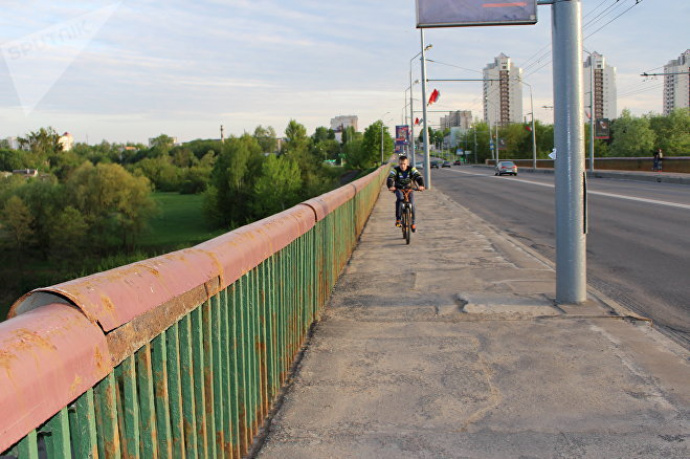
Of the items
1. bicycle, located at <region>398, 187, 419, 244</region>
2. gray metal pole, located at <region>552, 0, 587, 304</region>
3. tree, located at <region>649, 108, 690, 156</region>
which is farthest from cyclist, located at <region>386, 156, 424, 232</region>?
tree, located at <region>649, 108, 690, 156</region>

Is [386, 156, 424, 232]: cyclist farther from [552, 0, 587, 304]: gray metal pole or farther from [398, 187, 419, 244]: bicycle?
[552, 0, 587, 304]: gray metal pole

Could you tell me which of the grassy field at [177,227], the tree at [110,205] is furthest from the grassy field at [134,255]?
the tree at [110,205]

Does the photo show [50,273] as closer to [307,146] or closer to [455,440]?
[307,146]

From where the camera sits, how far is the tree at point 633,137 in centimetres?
9281

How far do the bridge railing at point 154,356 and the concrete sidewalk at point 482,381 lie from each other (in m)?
0.47

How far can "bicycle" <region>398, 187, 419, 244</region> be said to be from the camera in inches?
472

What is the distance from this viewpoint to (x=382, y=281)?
8219 millimetres

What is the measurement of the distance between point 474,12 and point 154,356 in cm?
585

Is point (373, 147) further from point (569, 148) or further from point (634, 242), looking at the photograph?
point (569, 148)

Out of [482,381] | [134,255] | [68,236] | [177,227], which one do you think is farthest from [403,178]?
[177,227]

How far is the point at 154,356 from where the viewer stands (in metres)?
2.21

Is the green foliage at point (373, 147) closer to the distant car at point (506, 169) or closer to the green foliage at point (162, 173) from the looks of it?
the distant car at point (506, 169)

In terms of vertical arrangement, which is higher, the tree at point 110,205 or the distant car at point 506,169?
the distant car at point 506,169

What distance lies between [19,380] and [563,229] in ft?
19.4
